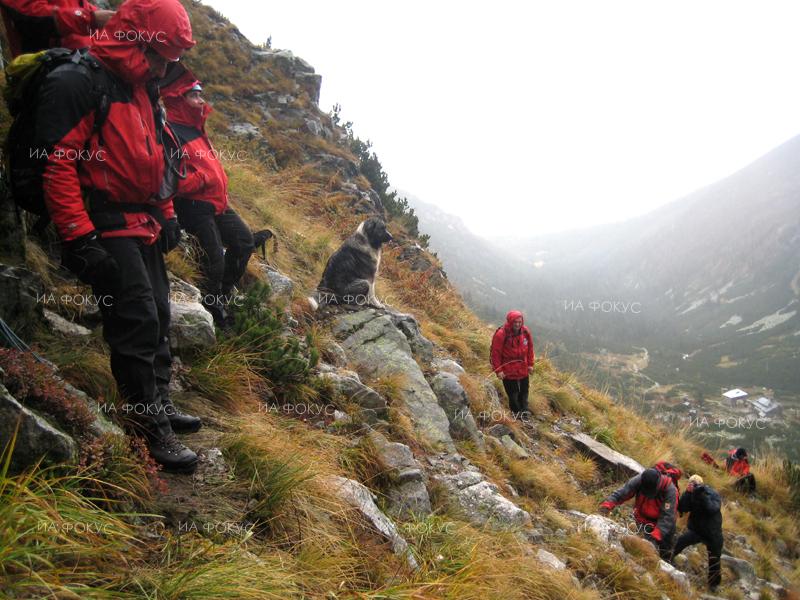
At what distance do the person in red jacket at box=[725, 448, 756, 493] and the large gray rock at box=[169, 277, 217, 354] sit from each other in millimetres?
11357

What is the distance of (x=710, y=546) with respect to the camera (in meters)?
6.27

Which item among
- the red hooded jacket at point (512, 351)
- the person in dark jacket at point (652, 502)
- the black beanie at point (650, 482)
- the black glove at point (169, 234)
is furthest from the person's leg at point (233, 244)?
the black beanie at point (650, 482)

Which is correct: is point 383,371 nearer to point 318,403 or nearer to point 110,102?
point 318,403

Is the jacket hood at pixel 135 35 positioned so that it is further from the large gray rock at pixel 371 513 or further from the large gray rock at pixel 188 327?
the large gray rock at pixel 371 513

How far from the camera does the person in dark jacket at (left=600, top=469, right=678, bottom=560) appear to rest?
6008 millimetres

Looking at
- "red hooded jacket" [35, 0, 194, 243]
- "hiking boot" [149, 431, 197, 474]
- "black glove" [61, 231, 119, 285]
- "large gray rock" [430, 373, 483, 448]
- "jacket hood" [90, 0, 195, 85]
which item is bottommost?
"large gray rock" [430, 373, 483, 448]

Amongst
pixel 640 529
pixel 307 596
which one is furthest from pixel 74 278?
pixel 640 529

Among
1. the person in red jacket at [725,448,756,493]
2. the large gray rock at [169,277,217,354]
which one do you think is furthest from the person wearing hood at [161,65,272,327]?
the person in red jacket at [725,448,756,493]

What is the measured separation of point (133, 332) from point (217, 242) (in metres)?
2.16

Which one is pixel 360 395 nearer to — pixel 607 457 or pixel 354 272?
pixel 354 272

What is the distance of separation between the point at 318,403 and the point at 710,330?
18004 centimetres

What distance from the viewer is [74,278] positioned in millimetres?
3629

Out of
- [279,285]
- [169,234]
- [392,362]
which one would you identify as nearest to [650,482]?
[392,362]

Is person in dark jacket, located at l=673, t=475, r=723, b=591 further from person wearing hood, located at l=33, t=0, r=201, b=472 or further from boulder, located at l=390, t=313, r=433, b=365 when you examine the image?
person wearing hood, located at l=33, t=0, r=201, b=472
